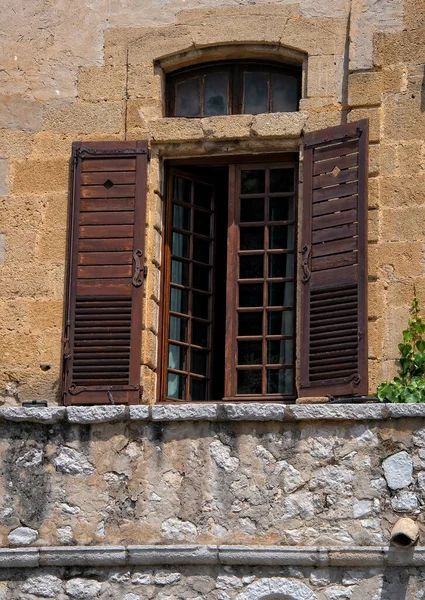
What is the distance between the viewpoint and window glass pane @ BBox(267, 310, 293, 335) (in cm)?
1344

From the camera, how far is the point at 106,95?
1384cm

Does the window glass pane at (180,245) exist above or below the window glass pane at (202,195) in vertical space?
below

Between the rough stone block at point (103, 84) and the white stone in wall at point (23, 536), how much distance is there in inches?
133

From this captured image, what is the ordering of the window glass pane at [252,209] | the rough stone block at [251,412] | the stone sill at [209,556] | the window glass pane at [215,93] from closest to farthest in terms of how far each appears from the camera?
the stone sill at [209,556], the rough stone block at [251,412], the window glass pane at [252,209], the window glass pane at [215,93]

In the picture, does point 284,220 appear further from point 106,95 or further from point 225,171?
point 106,95

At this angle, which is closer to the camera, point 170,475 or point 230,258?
point 170,475

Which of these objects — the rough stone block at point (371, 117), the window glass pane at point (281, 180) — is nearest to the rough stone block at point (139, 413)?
the window glass pane at point (281, 180)

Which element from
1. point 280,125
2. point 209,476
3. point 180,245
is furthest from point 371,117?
point 209,476

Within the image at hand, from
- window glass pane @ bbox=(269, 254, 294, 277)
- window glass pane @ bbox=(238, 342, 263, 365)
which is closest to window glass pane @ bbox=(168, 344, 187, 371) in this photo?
window glass pane @ bbox=(238, 342, 263, 365)

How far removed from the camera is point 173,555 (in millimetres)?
11742

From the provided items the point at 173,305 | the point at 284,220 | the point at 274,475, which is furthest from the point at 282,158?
the point at 274,475

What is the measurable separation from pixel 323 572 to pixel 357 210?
2679 millimetres

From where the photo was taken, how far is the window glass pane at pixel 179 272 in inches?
539

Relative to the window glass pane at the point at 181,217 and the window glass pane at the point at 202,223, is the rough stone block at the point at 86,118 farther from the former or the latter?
the window glass pane at the point at 202,223
